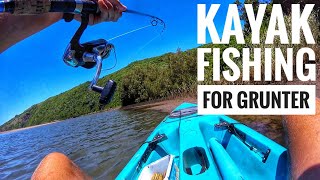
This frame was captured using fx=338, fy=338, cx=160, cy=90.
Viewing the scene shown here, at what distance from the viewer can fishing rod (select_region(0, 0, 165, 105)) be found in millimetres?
1383

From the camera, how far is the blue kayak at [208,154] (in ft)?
10.9

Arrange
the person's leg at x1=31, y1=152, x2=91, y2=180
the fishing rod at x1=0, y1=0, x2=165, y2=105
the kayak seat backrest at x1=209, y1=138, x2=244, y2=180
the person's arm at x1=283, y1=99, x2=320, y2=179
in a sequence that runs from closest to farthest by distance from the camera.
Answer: the fishing rod at x1=0, y1=0, x2=165, y2=105, the person's arm at x1=283, y1=99, x2=320, y2=179, the person's leg at x1=31, y1=152, x2=91, y2=180, the kayak seat backrest at x1=209, y1=138, x2=244, y2=180

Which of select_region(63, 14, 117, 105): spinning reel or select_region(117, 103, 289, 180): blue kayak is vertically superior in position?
select_region(63, 14, 117, 105): spinning reel

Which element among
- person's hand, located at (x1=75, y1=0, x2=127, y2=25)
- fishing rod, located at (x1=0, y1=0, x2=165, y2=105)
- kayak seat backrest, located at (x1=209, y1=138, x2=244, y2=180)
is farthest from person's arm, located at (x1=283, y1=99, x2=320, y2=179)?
person's hand, located at (x1=75, y1=0, x2=127, y2=25)

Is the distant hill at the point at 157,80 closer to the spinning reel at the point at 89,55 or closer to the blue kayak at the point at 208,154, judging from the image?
the spinning reel at the point at 89,55

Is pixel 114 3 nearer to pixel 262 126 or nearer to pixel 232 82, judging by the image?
pixel 262 126

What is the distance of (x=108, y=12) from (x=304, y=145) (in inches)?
51.3

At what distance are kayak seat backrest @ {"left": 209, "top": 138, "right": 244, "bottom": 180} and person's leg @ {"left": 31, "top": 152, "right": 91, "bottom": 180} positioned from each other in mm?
1270

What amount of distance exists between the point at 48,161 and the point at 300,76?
28.2 ft

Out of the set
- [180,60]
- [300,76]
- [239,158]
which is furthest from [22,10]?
[180,60]

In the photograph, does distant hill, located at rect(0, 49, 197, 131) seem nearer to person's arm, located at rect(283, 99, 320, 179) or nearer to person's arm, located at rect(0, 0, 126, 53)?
person's arm, located at rect(0, 0, 126, 53)

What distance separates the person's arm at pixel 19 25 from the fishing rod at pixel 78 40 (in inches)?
4.2

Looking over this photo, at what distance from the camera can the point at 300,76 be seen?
9.50 m

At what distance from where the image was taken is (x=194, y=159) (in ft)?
13.9
